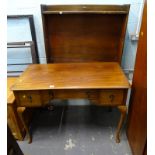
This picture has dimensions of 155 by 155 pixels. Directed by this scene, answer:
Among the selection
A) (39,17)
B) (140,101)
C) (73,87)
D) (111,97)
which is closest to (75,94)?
(73,87)

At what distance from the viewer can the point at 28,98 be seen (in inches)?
50.6

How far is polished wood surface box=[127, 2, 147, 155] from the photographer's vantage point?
3.64ft

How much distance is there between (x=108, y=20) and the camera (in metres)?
1.50

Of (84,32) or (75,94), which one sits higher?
(84,32)

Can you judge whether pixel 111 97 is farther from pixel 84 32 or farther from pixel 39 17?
pixel 39 17

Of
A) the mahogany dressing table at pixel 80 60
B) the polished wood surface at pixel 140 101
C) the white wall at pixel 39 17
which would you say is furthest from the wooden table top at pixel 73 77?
the white wall at pixel 39 17

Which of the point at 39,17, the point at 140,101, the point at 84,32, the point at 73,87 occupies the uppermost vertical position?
the point at 39,17

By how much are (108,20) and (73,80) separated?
0.68 metres

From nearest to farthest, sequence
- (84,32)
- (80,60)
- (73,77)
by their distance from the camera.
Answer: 1. (73,77)
2. (84,32)
3. (80,60)

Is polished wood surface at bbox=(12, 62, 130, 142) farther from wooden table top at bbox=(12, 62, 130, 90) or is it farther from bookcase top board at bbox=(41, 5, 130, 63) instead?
bookcase top board at bbox=(41, 5, 130, 63)

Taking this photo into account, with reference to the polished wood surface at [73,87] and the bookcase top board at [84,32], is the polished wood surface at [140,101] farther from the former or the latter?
the bookcase top board at [84,32]

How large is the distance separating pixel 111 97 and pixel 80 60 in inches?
22.8

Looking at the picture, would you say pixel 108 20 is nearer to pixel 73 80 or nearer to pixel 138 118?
pixel 73 80
